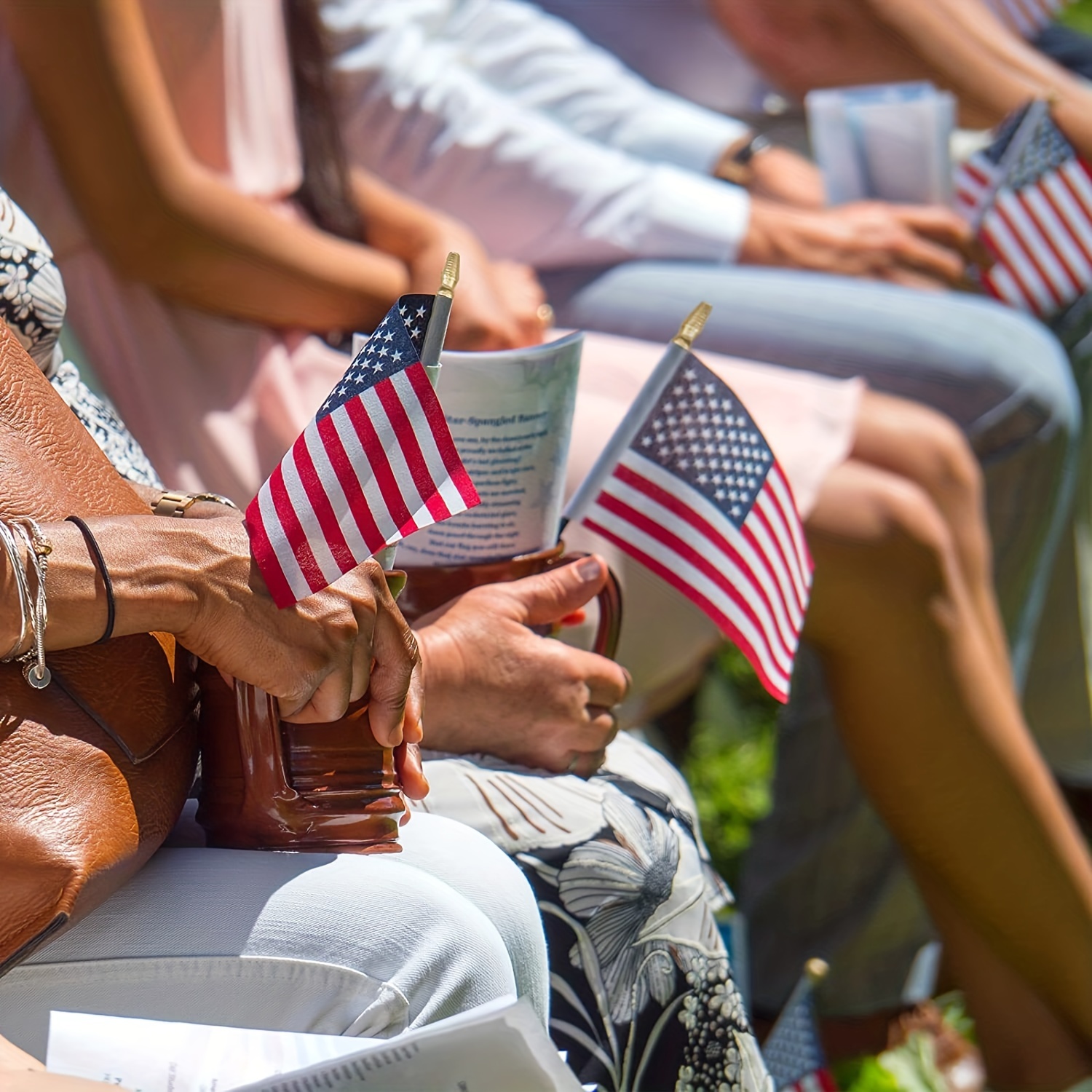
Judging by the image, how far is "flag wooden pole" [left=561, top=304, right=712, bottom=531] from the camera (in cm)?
116

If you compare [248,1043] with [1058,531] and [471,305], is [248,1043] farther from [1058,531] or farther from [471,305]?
[1058,531]

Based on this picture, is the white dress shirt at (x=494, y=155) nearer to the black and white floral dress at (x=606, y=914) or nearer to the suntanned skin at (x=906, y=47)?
the suntanned skin at (x=906, y=47)

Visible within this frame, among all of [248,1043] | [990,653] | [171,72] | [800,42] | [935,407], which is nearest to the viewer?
[248,1043]

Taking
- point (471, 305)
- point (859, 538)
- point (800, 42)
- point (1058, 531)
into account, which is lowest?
point (1058, 531)

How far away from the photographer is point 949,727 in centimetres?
159

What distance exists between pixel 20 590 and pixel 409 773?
299 millimetres

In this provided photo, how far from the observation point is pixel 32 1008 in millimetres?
809

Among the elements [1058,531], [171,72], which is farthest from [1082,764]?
[171,72]

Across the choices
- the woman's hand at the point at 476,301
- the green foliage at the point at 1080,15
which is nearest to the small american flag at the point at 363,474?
the woman's hand at the point at 476,301

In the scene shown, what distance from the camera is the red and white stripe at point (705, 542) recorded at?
120 cm

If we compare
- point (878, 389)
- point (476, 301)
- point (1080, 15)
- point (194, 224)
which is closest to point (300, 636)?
point (194, 224)

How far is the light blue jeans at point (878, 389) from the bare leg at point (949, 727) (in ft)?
1.25

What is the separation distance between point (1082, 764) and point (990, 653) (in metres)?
0.79

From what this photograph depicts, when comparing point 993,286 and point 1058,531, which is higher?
point 993,286
